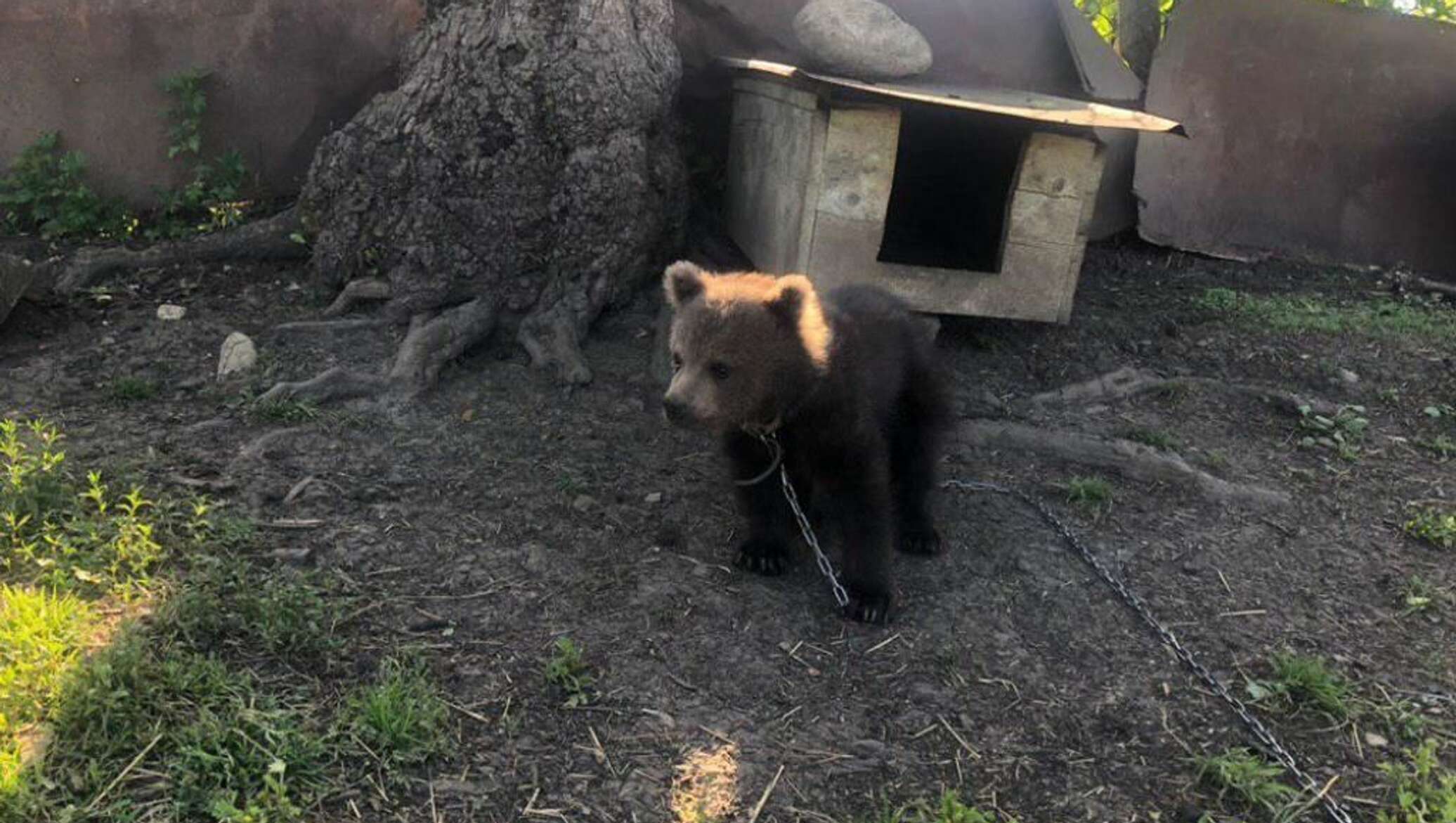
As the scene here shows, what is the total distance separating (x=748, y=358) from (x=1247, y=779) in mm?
1994

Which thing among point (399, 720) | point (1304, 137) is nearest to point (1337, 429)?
point (1304, 137)

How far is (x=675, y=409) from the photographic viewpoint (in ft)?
12.2

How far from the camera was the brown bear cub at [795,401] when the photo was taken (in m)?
3.77

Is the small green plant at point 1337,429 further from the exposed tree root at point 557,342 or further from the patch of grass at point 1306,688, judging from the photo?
the exposed tree root at point 557,342

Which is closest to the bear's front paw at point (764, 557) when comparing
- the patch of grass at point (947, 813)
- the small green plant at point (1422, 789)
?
the patch of grass at point (947, 813)

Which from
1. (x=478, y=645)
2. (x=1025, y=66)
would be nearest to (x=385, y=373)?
(x=478, y=645)

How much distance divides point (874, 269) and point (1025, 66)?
3.03 meters

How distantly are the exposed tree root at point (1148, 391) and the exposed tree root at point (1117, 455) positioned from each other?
591 millimetres

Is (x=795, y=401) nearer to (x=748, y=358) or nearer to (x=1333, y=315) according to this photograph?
(x=748, y=358)

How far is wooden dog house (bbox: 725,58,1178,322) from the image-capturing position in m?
5.69

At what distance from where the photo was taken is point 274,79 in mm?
6914

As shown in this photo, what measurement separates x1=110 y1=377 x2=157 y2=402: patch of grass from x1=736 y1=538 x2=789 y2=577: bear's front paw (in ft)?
9.25

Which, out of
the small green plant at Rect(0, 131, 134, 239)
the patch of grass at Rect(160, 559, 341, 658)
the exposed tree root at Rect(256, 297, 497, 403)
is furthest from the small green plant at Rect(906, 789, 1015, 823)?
the small green plant at Rect(0, 131, 134, 239)

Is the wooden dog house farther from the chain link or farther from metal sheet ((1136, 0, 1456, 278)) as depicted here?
metal sheet ((1136, 0, 1456, 278))
